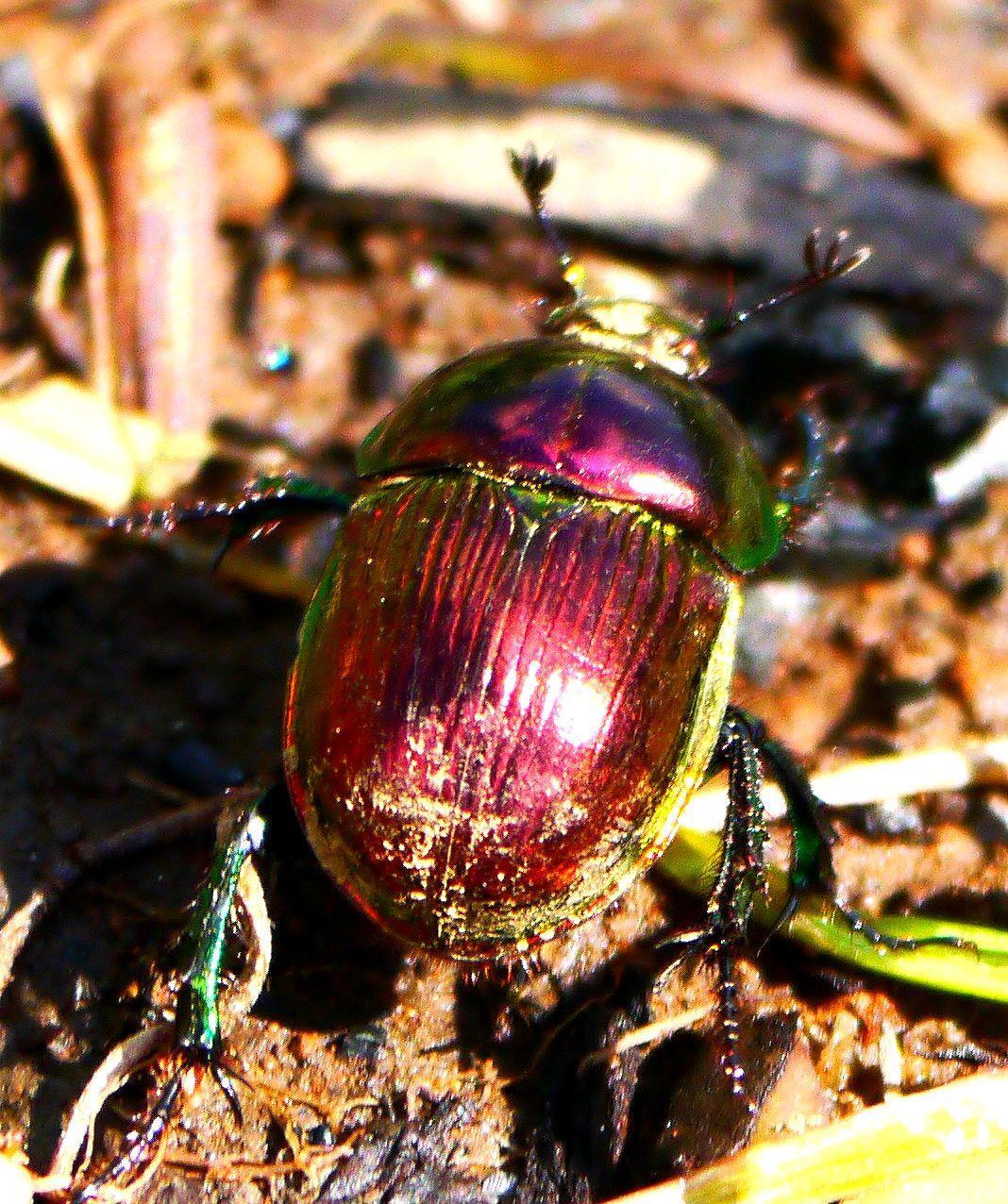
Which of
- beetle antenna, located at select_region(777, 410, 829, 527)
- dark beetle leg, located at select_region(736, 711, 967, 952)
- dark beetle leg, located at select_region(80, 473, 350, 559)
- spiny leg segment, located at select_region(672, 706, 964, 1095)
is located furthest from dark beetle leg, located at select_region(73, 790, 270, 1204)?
beetle antenna, located at select_region(777, 410, 829, 527)

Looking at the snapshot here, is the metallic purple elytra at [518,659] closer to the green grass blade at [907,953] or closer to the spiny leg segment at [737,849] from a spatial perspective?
the spiny leg segment at [737,849]

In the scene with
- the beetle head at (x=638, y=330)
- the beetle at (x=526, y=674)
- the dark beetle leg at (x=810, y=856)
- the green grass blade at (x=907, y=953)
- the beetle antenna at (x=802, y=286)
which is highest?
the beetle antenna at (x=802, y=286)

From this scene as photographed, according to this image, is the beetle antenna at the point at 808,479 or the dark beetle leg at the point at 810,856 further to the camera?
the beetle antenna at the point at 808,479

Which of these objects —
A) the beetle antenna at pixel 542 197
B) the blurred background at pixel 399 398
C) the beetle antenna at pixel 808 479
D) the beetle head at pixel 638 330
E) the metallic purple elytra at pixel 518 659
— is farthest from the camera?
the beetle antenna at pixel 542 197

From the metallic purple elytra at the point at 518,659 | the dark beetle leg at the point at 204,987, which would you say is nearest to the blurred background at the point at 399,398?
the dark beetle leg at the point at 204,987

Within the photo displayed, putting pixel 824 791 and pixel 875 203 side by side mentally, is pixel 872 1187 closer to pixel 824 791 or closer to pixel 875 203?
pixel 824 791

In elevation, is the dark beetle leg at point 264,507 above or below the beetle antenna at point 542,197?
below

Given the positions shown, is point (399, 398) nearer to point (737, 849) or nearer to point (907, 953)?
point (737, 849)

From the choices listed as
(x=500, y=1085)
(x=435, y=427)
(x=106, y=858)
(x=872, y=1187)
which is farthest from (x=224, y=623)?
(x=872, y=1187)
